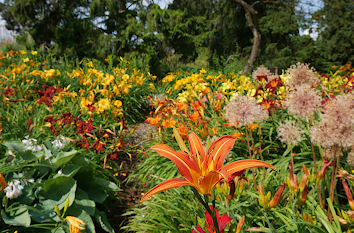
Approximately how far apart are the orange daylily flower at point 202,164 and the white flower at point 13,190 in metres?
1.19

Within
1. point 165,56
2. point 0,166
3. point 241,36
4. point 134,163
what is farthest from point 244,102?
point 241,36

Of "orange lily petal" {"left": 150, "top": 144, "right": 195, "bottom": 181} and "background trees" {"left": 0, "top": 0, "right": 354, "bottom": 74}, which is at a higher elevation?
"background trees" {"left": 0, "top": 0, "right": 354, "bottom": 74}

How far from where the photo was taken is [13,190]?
53.8 inches

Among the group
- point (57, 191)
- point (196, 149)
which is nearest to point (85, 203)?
point (57, 191)

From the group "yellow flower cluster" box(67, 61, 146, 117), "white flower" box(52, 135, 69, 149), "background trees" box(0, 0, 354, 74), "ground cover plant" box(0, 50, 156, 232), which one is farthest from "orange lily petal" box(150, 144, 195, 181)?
"background trees" box(0, 0, 354, 74)

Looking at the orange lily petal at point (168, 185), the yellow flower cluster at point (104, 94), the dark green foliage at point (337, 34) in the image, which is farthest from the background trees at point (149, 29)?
the orange lily petal at point (168, 185)

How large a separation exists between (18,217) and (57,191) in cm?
25

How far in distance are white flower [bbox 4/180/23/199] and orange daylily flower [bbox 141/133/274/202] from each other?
1.19 metres

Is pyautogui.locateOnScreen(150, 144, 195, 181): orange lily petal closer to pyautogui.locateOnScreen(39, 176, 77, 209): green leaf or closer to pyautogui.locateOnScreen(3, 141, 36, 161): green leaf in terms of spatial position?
pyautogui.locateOnScreen(39, 176, 77, 209): green leaf

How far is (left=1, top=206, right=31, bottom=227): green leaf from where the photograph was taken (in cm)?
131

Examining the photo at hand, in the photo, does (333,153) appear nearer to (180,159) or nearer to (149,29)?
(180,159)

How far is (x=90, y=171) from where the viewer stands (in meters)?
1.88

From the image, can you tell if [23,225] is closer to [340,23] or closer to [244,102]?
[244,102]

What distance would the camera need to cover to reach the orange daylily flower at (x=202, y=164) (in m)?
0.53
